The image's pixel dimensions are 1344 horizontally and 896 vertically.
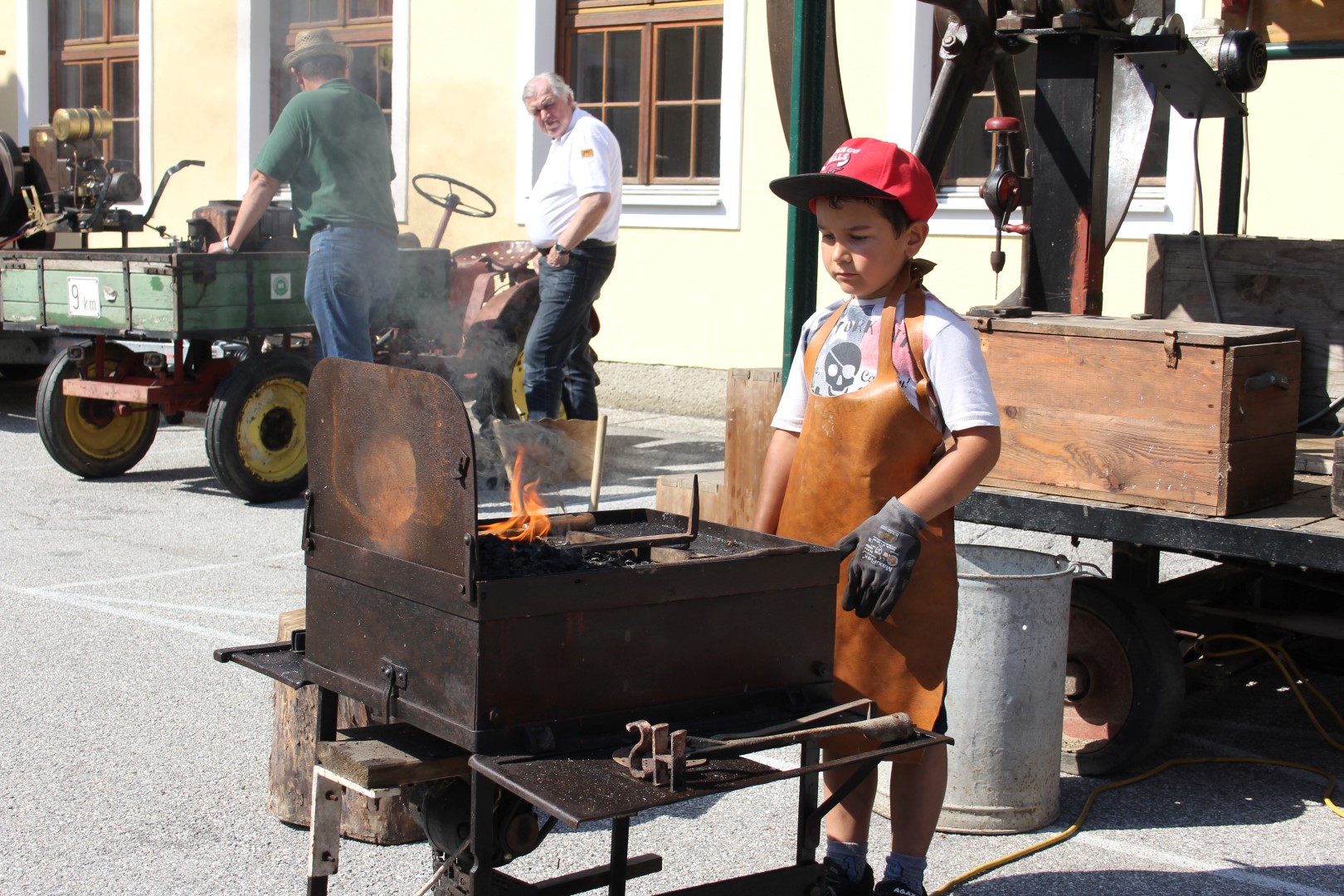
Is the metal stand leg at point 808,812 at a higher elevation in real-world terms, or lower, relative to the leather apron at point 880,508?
lower

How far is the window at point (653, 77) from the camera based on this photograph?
10570 mm

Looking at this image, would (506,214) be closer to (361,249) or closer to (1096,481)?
(361,249)

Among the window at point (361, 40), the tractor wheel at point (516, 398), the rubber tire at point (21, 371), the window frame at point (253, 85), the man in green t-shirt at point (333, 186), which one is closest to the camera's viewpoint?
the man in green t-shirt at point (333, 186)

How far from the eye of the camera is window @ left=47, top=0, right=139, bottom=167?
14484 millimetres

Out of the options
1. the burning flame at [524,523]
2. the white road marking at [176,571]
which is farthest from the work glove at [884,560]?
the white road marking at [176,571]

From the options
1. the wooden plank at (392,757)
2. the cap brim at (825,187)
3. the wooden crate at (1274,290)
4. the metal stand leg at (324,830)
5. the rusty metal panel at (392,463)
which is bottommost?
the metal stand leg at (324,830)

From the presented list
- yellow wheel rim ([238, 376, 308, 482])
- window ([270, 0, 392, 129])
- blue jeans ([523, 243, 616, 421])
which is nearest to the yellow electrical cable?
blue jeans ([523, 243, 616, 421])

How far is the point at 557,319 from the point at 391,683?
4966 millimetres

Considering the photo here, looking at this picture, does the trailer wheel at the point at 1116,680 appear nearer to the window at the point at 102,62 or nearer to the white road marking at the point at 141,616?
the white road marking at the point at 141,616

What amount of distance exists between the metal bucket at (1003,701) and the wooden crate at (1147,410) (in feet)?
1.15

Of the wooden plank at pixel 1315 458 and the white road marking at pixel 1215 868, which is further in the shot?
the wooden plank at pixel 1315 458

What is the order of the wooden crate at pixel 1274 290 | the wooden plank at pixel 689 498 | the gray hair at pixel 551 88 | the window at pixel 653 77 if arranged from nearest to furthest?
1. the wooden crate at pixel 1274 290
2. the wooden plank at pixel 689 498
3. the gray hair at pixel 551 88
4. the window at pixel 653 77

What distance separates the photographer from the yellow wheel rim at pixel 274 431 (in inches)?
285

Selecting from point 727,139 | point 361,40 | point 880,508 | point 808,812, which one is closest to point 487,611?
point 808,812
